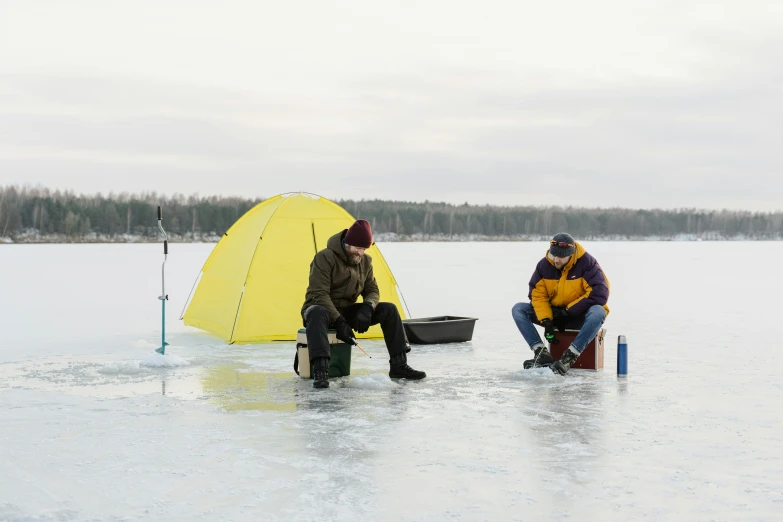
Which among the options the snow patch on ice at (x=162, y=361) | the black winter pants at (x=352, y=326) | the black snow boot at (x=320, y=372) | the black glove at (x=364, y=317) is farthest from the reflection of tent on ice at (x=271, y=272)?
the black snow boot at (x=320, y=372)

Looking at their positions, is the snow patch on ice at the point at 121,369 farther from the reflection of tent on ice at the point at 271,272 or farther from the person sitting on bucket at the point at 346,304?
the reflection of tent on ice at the point at 271,272

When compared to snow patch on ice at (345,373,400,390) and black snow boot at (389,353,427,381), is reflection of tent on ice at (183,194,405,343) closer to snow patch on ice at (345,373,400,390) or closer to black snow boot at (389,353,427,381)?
black snow boot at (389,353,427,381)

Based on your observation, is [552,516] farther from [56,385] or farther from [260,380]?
[56,385]

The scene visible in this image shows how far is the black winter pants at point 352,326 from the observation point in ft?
20.8

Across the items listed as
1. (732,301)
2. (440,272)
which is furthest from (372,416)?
(440,272)

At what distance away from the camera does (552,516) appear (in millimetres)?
3352

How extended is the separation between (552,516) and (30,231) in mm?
96948

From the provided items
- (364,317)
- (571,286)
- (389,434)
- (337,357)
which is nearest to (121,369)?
(337,357)

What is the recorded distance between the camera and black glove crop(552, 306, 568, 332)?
7.18 meters

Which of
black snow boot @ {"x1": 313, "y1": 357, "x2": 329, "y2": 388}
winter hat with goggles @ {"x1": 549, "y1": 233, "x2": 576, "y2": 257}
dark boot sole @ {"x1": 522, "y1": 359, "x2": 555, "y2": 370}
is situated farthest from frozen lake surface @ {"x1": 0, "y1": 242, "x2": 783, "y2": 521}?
winter hat with goggles @ {"x1": 549, "y1": 233, "x2": 576, "y2": 257}

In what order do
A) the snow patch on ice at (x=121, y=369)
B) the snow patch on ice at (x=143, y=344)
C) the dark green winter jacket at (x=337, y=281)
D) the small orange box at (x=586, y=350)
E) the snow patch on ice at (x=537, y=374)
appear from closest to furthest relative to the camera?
1. the dark green winter jacket at (x=337, y=281)
2. the snow patch on ice at (x=537, y=374)
3. the snow patch on ice at (x=121, y=369)
4. the small orange box at (x=586, y=350)
5. the snow patch on ice at (x=143, y=344)

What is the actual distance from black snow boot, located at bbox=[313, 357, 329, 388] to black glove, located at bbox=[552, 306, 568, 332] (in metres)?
2.20

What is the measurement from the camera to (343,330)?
6.48 meters

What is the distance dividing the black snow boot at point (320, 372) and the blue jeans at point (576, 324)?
1926 millimetres
